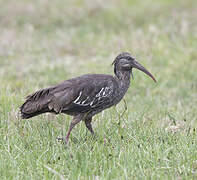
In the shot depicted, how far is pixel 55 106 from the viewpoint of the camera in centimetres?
594

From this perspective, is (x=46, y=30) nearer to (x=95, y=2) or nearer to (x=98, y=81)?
(x=95, y=2)

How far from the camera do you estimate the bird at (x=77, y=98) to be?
5.99 meters

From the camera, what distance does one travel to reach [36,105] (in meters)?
6.00

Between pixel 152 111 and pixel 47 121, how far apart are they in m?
1.97

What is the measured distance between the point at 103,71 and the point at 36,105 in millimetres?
4698

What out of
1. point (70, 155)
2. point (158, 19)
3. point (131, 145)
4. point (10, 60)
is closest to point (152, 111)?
point (131, 145)

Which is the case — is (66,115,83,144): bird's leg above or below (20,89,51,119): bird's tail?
below

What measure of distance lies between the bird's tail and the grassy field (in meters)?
0.24

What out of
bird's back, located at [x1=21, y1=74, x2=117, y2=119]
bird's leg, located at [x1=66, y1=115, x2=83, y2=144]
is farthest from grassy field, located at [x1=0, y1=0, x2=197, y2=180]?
bird's back, located at [x1=21, y1=74, x2=117, y2=119]

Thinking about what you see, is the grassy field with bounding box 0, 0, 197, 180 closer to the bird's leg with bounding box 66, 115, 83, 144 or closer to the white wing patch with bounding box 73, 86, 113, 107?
the bird's leg with bounding box 66, 115, 83, 144

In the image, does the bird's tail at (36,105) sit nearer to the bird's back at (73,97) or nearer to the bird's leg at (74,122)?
the bird's back at (73,97)

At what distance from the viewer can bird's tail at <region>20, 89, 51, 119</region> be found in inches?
235

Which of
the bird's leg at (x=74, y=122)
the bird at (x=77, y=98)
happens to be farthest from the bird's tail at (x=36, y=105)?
the bird's leg at (x=74, y=122)

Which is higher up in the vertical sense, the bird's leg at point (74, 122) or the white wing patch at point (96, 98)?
the white wing patch at point (96, 98)
